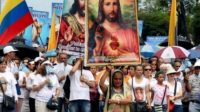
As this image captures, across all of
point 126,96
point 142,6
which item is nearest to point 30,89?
point 126,96

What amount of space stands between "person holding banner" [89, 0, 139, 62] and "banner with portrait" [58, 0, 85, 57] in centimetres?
53

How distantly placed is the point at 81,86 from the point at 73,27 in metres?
1.36

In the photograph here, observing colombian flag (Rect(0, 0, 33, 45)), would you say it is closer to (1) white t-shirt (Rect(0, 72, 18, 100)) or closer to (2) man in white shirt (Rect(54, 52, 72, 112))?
(2) man in white shirt (Rect(54, 52, 72, 112))

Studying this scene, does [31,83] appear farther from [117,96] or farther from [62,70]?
[117,96]

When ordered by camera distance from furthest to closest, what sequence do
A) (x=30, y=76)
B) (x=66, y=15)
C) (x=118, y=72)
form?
(x=30, y=76) < (x=66, y=15) < (x=118, y=72)

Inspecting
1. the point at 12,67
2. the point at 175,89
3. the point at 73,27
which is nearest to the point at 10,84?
the point at 12,67

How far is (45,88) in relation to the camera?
53.2ft

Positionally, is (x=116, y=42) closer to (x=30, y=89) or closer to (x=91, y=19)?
(x=91, y=19)

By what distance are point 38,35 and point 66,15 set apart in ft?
71.5

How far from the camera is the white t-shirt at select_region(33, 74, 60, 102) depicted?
1609 cm

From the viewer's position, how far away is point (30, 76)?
1647 centimetres

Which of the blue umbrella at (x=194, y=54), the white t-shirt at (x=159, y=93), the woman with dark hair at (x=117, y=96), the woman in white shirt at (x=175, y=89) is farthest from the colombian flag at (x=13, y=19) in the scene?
the blue umbrella at (x=194, y=54)

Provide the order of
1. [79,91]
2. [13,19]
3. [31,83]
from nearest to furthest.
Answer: [79,91], [31,83], [13,19]

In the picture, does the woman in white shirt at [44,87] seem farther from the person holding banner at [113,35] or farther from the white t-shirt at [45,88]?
the person holding banner at [113,35]
